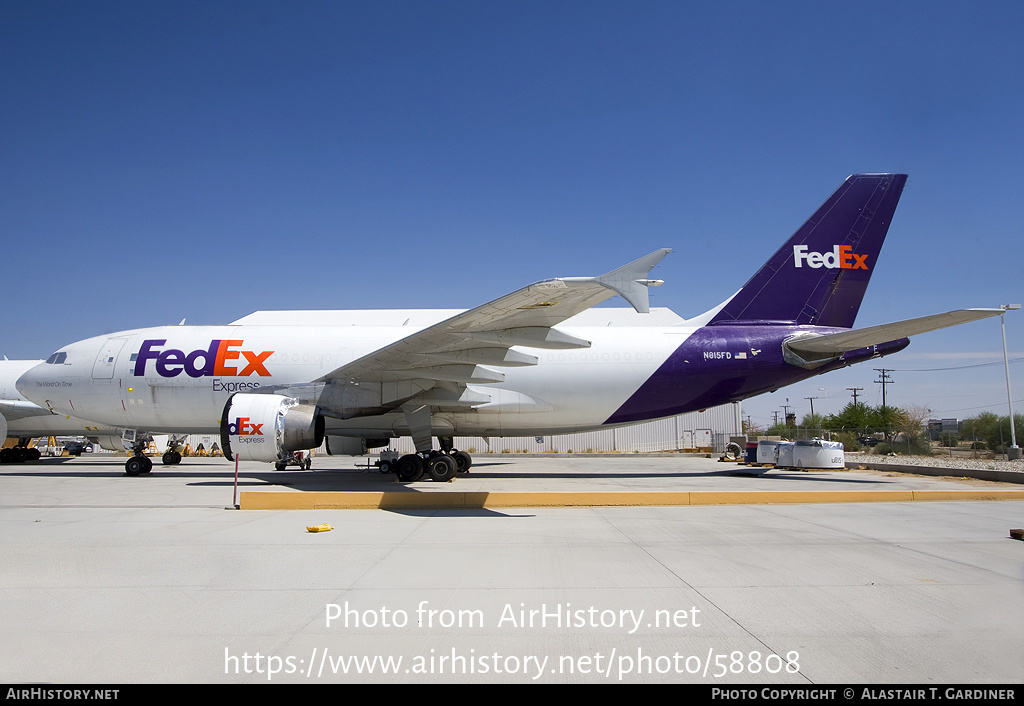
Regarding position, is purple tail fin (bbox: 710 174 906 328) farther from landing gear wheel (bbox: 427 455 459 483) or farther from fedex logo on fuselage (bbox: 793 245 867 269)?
landing gear wheel (bbox: 427 455 459 483)

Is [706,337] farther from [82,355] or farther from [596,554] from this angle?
[82,355]

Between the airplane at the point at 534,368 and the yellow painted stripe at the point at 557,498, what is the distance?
4.30 meters

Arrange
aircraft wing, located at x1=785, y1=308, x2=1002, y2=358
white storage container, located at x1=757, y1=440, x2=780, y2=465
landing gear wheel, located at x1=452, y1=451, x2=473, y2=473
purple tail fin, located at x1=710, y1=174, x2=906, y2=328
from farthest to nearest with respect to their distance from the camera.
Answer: white storage container, located at x1=757, y1=440, x2=780, y2=465, landing gear wheel, located at x1=452, y1=451, x2=473, y2=473, purple tail fin, located at x1=710, y1=174, x2=906, y2=328, aircraft wing, located at x1=785, y1=308, x2=1002, y2=358

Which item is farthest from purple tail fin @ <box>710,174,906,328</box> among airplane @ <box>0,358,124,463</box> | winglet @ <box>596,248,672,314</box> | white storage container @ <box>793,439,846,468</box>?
airplane @ <box>0,358,124,463</box>

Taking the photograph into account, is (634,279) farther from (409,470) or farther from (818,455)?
(818,455)

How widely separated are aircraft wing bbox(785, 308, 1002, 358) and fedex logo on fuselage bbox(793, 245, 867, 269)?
2.12 metres

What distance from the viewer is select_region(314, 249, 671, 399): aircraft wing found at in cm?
855

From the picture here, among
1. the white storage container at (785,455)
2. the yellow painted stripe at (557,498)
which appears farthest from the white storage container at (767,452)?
the yellow painted stripe at (557,498)

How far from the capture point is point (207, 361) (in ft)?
52.4

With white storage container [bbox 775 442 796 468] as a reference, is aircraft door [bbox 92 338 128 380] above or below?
above

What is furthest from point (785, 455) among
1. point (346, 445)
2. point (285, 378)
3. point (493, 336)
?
point (285, 378)

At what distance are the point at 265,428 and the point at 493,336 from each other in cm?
510

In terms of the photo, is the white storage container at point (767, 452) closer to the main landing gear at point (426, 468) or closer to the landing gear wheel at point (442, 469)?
the main landing gear at point (426, 468)
